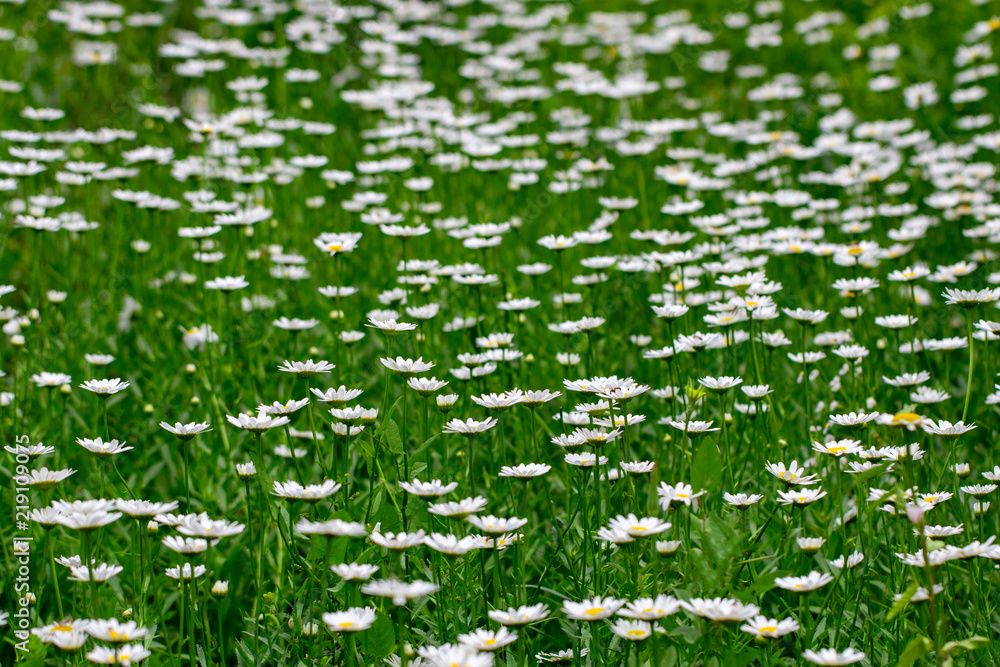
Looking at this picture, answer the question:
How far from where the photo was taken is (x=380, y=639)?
1870 mm

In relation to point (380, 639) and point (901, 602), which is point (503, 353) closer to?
point (380, 639)

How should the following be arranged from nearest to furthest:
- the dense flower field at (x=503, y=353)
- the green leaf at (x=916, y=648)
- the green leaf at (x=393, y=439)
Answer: the green leaf at (x=916, y=648) → the dense flower field at (x=503, y=353) → the green leaf at (x=393, y=439)

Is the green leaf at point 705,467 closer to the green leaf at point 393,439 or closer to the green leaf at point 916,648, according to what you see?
the green leaf at point 916,648

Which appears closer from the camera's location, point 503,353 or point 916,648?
point 916,648

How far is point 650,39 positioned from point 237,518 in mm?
5072

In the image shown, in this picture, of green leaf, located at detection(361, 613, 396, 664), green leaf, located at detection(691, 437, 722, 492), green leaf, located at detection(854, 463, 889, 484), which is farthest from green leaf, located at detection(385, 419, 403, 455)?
green leaf, located at detection(854, 463, 889, 484)

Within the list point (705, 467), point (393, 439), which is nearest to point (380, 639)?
point (393, 439)

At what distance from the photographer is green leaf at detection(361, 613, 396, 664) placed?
73.4 inches

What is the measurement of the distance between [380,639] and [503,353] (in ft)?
3.76

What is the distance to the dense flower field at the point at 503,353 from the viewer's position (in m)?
2.03

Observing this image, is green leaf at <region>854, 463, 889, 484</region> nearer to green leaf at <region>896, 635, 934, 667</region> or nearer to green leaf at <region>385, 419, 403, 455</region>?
green leaf at <region>896, 635, 934, 667</region>

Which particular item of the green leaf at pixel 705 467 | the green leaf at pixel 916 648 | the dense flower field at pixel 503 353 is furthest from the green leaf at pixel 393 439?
the green leaf at pixel 916 648

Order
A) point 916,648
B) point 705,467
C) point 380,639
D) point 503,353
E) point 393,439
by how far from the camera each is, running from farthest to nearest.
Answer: point 503,353, point 393,439, point 705,467, point 380,639, point 916,648

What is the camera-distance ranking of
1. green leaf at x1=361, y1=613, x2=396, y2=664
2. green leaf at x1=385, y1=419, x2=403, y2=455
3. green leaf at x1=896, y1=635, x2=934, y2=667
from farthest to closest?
green leaf at x1=385, y1=419, x2=403, y2=455
green leaf at x1=361, y1=613, x2=396, y2=664
green leaf at x1=896, y1=635, x2=934, y2=667
